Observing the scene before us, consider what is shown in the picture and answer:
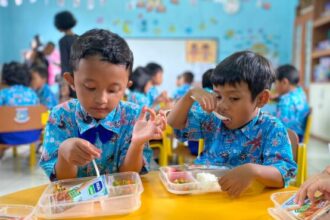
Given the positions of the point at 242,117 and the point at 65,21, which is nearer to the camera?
the point at 242,117

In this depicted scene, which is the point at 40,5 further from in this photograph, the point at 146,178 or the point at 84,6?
the point at 146,178

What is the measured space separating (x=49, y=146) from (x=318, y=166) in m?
3.06

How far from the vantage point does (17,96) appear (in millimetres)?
3180

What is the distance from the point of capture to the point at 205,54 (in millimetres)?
6098

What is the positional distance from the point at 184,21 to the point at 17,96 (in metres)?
3.72

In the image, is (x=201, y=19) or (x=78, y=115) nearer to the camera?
(x=78, y=115)

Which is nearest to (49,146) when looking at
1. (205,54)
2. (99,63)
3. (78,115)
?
(78,115)

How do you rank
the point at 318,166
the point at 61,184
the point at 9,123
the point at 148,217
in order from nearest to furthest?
the point at 148,217, the point at 61,184, the point at 9,123, the point at 318,166

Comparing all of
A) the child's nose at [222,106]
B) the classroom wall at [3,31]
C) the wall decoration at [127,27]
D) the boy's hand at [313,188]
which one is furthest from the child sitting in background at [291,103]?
the classroom wall at [3,31]

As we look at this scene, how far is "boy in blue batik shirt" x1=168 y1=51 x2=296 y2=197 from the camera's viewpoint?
37.9 inches

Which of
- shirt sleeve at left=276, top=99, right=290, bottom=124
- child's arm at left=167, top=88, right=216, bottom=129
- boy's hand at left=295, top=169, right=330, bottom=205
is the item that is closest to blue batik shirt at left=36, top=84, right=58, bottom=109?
shirt sleeve at left=276, top=99, right=290, bottom=124

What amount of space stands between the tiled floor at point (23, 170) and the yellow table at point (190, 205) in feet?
6.01

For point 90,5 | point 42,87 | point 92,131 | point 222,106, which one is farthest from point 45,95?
point 222,106

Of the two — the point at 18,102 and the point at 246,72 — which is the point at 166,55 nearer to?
the point at 18,102
